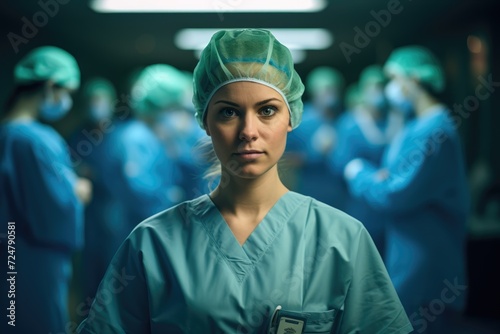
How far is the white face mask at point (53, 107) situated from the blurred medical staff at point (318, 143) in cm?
144

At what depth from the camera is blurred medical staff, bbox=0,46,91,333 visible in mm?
1865

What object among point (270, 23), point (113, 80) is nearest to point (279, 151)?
point (270, 23)

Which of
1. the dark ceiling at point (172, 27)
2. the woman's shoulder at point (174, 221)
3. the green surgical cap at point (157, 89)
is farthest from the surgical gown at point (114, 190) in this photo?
the woman's shoulder at point (174, 221)

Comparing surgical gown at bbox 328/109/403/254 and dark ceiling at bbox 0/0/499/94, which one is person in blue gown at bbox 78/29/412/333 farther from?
surgical gown at bbox 328/109/403/254

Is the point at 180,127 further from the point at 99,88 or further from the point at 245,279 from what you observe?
the point at 245,279

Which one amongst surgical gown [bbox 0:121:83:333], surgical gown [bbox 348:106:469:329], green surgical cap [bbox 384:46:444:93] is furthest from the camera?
green surgical cap [bbox 384:46:444:93]

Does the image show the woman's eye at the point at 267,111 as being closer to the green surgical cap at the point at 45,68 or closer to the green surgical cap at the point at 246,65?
the green surgical cap at the point at 246,65

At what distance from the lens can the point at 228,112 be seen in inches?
41.3

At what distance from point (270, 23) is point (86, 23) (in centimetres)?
71

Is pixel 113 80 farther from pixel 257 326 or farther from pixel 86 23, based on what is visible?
pixel 257 326

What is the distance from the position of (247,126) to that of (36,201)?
3.79 feet

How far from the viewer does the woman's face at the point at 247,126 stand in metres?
1.03

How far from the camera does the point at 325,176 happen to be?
3.29 metres

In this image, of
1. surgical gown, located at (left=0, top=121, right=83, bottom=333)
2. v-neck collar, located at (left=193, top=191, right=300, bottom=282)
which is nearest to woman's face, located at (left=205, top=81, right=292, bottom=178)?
v-neck collar, located at (left=193, top=191, right=300, bottom=282)
